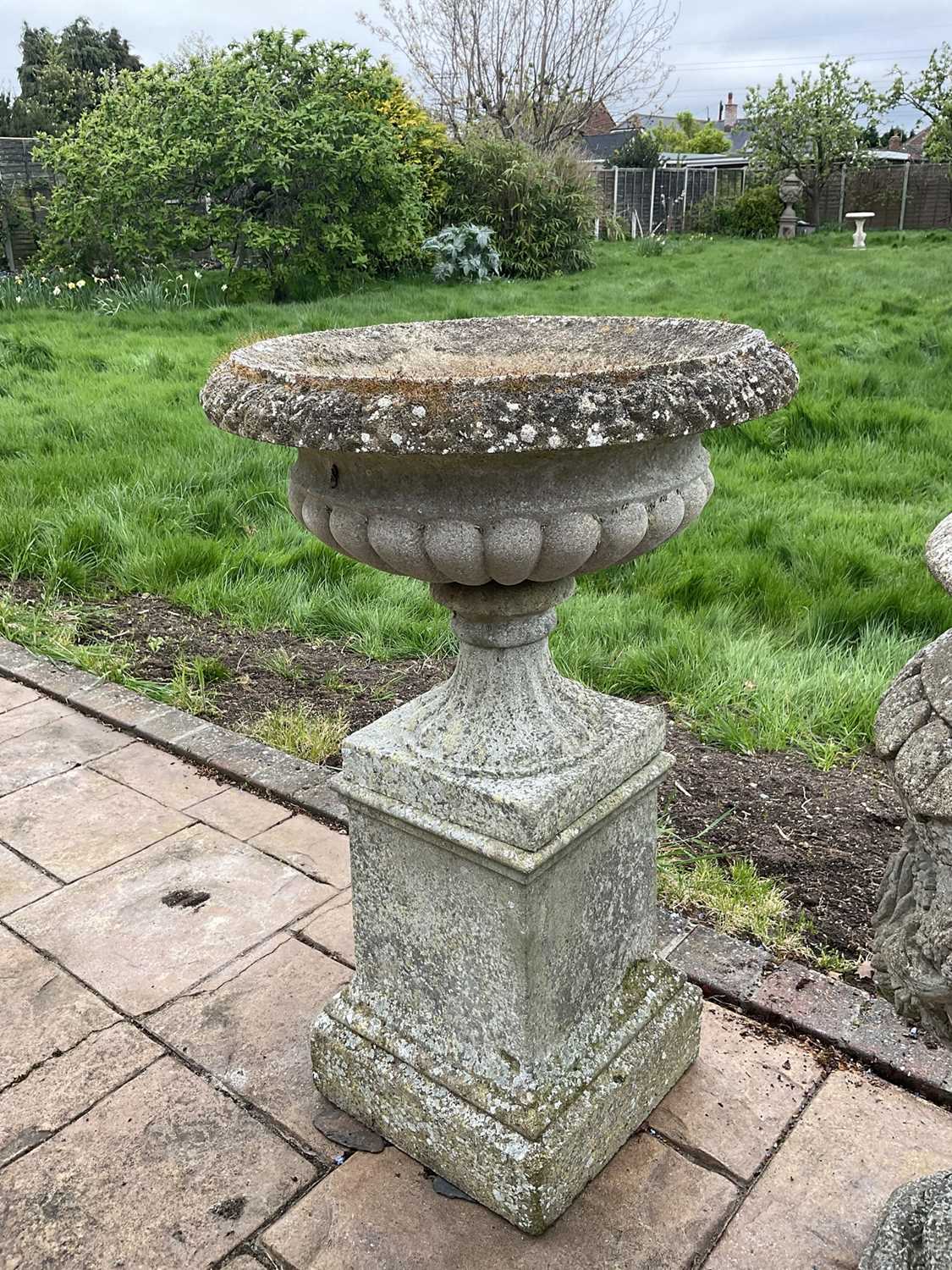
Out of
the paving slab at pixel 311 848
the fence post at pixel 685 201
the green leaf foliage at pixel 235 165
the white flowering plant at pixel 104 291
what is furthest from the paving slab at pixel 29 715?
the fence post at pixel 685 201

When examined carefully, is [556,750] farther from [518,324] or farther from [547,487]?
[518,324]

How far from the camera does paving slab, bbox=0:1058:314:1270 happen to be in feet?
5.63

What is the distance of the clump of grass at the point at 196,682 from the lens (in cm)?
354

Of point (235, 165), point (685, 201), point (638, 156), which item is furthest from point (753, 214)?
point (235, 165)

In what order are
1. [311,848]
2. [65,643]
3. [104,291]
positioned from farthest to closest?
[104,291], [65,643], [311,848]

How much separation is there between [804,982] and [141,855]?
5.86ft

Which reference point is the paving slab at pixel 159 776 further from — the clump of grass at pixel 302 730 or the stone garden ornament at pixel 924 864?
the stone garden ornament at pixel 924 864

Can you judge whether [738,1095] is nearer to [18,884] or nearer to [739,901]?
[739,901]

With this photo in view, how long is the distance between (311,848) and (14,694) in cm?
163

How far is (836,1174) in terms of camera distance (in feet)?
5.95

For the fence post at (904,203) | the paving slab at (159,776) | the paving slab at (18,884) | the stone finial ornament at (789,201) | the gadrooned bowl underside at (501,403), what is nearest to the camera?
the gadrooned bowl underside at (501,403)

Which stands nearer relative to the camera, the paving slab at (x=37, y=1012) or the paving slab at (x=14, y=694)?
the paving slab at (x=37, y=1012)

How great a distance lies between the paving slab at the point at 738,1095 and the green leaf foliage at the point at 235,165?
10342 millimetres

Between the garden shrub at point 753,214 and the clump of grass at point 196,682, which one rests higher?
the garden shrub at point 753,214
